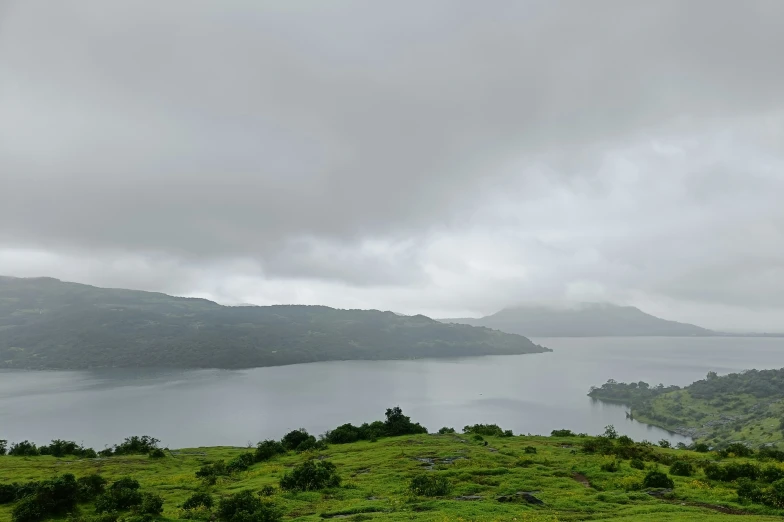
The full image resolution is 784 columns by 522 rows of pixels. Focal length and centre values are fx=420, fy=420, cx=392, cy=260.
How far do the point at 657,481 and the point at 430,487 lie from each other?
1550cm

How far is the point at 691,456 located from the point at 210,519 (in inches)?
1712

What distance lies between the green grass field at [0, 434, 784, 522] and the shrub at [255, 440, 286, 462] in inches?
53.3

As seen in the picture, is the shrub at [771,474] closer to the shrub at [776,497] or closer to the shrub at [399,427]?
the shrub at [776,497]

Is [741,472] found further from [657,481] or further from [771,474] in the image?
[657,481]

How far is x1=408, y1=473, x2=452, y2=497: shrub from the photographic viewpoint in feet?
92.0

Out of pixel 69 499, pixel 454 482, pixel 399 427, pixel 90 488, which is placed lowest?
pixel 399 427

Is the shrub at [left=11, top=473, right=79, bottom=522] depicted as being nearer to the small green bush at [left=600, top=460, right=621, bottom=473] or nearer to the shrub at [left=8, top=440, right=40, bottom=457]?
the shrub at [left=8, top=440, right=40, bottom=457]

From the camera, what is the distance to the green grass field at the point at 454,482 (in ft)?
75.4

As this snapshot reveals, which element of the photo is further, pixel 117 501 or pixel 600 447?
pixel 600 447

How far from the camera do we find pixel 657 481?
28609 millimetres

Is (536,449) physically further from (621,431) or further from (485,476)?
(621,431)

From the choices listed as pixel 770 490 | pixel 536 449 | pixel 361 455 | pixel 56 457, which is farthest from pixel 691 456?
pixel 56 457

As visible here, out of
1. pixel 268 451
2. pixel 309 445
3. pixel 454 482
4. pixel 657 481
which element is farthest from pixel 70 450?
pixel 657 481

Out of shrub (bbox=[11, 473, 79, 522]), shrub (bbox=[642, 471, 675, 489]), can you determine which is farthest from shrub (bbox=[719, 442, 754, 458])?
shrub (bbox=[11, 473, 79, 522])
